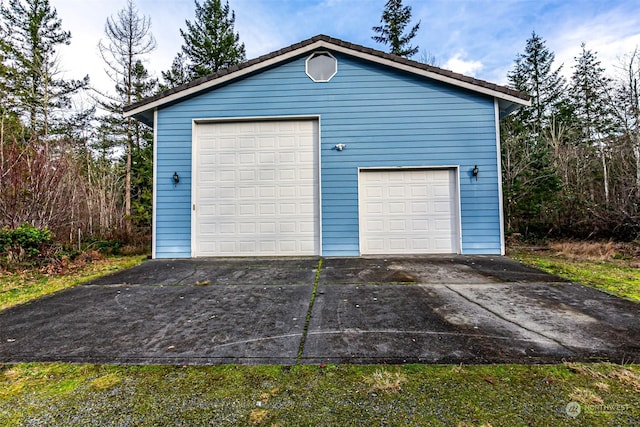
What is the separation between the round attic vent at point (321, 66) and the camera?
644 centimetres

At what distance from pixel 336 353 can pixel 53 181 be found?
7.13 metres

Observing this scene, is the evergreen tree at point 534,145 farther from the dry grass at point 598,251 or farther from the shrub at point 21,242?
the shrub at point 21,242

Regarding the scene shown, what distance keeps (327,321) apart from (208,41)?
1794cm

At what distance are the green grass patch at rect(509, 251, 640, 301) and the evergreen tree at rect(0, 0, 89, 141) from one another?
17.3m

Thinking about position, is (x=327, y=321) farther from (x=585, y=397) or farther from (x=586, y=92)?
(x=586, y=92)

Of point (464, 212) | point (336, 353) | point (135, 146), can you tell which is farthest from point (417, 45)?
point (336, 353)

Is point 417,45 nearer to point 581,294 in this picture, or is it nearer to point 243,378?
point 581,294

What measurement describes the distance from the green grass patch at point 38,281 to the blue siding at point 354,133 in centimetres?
122

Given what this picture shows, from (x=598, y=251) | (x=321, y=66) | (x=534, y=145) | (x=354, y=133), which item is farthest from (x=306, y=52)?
(x=534, y=145)

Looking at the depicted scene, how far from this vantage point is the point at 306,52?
21.1 feet

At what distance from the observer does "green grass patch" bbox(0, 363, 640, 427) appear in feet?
4.39

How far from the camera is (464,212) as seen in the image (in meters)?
6.12

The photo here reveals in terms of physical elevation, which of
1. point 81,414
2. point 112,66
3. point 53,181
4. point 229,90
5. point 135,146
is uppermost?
point 112,66

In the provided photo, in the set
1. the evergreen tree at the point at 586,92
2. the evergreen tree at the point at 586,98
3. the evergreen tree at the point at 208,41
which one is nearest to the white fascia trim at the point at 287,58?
the evergreen tree at the point at 586,98
